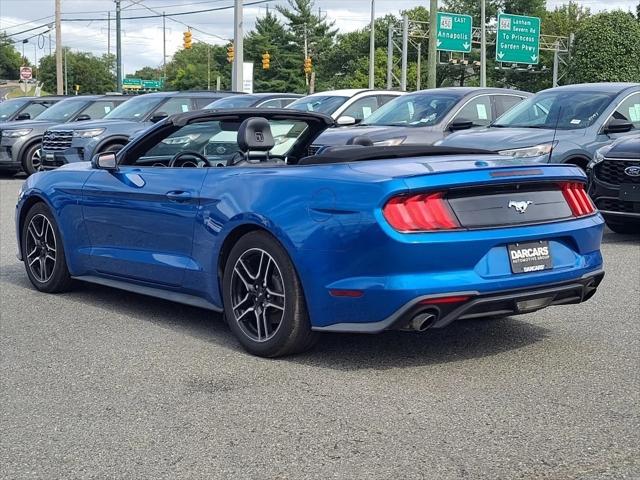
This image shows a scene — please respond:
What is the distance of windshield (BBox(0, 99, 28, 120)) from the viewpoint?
24094 millimetres

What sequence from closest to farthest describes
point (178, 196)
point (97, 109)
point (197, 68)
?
point (178, 196), point (97, 109), point (197, 68)

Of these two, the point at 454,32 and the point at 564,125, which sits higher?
the point at 454,32

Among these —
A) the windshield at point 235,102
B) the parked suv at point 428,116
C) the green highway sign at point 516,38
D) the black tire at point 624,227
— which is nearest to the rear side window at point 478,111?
the parked suv at point 428,116

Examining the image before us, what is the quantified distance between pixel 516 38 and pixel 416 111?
38.0 meters

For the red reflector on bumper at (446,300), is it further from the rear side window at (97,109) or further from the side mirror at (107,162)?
the rear side window at (97,109)

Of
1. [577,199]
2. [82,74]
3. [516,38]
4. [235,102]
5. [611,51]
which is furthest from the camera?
[82,74]

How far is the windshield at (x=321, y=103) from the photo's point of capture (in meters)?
16.0

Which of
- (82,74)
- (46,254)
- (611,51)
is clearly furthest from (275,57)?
(46,254)

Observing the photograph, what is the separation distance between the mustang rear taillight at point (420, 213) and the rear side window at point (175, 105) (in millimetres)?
13741

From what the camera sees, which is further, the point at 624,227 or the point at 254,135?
the point at 624,227

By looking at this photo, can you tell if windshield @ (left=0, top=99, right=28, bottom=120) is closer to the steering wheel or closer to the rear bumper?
the steering wheel

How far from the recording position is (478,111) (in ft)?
45.4

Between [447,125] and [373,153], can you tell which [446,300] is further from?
[447,125]

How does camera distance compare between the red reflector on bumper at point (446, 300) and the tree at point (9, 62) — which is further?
the tree at point (9, 62)
